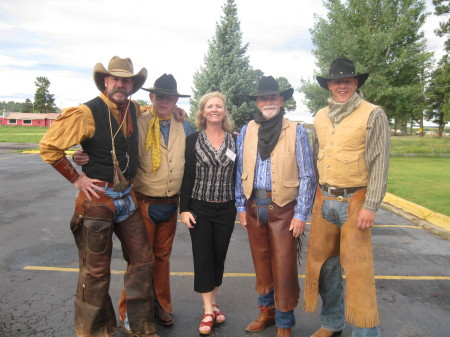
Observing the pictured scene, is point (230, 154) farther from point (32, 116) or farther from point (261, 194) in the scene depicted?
point (32, 116)

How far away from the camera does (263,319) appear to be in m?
3.46

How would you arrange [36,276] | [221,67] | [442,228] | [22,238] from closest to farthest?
[36,276] < [22,238] < [442,228] < [221,67]

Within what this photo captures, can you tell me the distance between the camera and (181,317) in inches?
144

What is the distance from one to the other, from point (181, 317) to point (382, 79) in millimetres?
18130

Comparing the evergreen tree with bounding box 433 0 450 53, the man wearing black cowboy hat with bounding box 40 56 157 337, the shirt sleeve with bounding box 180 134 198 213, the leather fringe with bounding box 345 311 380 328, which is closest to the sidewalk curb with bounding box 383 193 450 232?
the leather fringe with bounding box 345 311 380 328

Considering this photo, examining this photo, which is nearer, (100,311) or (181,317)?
(100,311)

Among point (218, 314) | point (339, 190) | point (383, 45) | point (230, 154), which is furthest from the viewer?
point (383, 45)

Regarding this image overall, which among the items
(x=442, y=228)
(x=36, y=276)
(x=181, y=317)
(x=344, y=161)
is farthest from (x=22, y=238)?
(x=442, y=228)

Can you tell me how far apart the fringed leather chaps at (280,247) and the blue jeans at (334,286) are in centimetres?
26

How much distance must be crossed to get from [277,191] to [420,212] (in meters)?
6.22

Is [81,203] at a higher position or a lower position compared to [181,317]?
higher

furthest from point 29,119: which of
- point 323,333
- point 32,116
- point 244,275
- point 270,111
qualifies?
point 323,333

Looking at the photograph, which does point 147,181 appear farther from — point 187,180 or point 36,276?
point 36,276

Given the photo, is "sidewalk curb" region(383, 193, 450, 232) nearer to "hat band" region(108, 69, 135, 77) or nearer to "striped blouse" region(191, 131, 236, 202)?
"striped blouse" region(191, 131, 236, 202)
